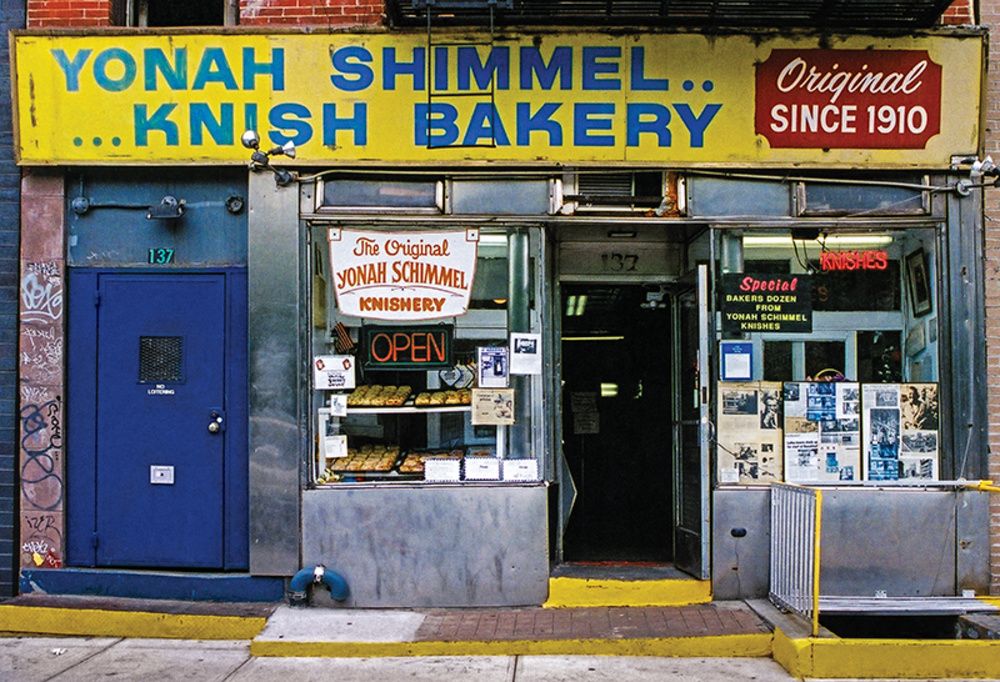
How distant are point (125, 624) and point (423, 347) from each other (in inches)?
121

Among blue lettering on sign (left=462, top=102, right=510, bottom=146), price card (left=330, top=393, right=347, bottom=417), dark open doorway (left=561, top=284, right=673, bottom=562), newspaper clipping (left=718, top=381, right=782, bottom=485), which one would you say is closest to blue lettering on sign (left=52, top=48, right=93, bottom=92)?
blue lettering on sign (left=462, top=102, right=510, bottom=146)

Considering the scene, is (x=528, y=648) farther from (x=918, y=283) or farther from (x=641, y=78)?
(x=641, y=78)

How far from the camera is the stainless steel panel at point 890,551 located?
25.1ft

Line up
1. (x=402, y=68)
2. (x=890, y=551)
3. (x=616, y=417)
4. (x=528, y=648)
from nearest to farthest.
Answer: (x=528, y=648), (x=890, y=551), (x=402, y=68), (x=616, y=417)

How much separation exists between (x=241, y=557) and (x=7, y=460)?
2.06 metres

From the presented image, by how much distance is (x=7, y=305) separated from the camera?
8047 mm

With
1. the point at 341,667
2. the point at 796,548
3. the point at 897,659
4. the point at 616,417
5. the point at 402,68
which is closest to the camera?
the point at 897,659

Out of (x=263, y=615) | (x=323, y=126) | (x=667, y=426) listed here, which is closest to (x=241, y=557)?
(x=263, y=615)

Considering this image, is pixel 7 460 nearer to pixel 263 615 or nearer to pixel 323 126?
pixel 263 615

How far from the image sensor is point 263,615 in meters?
7.47

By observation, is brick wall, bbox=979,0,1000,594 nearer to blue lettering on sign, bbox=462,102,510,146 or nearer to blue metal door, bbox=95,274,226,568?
blue lettering on sign, bbox=462,102,510,146

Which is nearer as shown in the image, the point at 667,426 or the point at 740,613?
the point at 740,613

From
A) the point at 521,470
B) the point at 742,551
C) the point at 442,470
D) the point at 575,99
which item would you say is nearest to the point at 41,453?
the point at 442,470

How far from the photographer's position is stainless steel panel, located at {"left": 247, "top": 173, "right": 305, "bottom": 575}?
25.5ft
